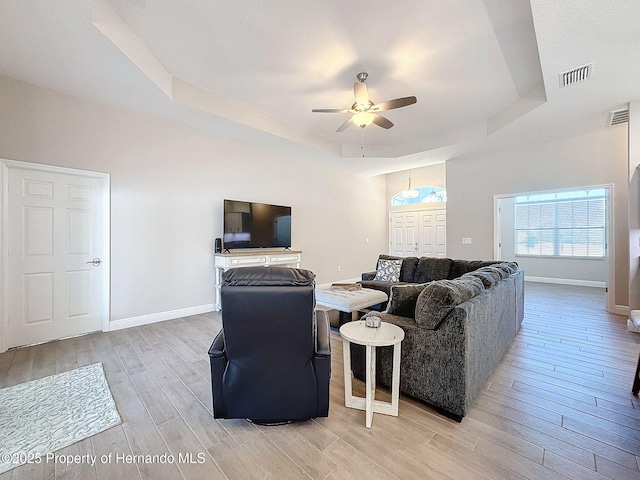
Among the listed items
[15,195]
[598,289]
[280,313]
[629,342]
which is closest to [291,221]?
[15,195]

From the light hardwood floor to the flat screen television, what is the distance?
226 centimetres

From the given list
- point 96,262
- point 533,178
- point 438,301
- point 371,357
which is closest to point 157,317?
point 96,262

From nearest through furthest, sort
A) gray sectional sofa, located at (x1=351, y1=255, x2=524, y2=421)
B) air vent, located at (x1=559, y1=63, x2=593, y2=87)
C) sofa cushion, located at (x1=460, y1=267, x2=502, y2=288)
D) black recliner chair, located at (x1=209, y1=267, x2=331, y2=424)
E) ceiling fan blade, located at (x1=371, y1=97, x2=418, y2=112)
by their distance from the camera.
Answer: black recliner chair, located at (x1=209, y1=267, x2=331, y2=424), gray sectional sofa, located at (x1=351, y1=255, x2=524, y2=421), sofa cushion, located at (x1=460, y1=267, x2=502, y2=288), air vent, located at (x1=559, y1=63, x2=593, y2=87), ceiling fan blade, located at (x1=371, y1=97, x2=418, y2=112)

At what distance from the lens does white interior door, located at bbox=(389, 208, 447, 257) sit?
7.50 meters

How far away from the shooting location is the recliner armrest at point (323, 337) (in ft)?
5.70

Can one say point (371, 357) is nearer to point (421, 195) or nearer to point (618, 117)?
point (618, 117)

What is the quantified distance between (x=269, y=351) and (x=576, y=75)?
165 inches

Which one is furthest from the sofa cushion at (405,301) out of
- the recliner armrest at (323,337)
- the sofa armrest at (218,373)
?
the sofa armrest at (218,373)

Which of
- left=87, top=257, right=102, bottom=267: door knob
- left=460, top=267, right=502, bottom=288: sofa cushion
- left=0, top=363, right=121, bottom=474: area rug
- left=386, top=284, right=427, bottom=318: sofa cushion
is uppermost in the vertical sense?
left=87, top=257, right=102, bottom=267: door knob

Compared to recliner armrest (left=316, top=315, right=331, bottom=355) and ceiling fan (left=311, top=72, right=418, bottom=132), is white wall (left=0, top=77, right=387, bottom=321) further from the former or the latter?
recliner armrest (left=316, top=315, right=331, bottom=355)

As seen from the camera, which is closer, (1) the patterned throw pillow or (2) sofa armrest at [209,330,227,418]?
(2) sofa armrest at [209,330,227,418]

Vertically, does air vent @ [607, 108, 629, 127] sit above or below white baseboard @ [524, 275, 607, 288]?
above

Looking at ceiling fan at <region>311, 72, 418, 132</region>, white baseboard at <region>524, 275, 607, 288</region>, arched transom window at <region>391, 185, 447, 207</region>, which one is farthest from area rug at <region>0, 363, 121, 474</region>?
white baseboard at <region>524, 275, 607, 288</region>

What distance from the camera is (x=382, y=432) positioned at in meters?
1.73
